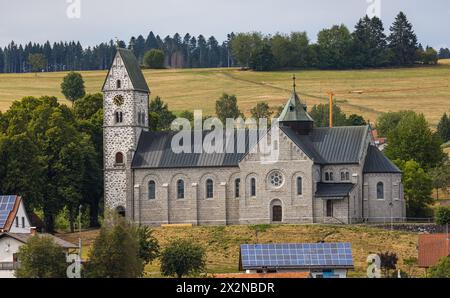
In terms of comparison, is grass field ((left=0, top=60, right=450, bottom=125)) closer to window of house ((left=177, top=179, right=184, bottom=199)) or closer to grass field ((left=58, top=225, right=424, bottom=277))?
window of house ((left=177, top=179, right=184, bottom=199))

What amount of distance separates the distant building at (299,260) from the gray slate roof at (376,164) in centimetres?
2397

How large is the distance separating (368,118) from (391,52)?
2576cm

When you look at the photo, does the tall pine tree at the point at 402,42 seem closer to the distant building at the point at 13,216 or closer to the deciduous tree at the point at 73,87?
the deciduous tree at the point at 73,87

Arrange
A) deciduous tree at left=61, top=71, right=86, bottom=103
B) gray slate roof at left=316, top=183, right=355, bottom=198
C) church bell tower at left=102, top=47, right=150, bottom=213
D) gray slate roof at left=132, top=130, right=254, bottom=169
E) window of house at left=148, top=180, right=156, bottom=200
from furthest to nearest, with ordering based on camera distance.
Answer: deciduous tree at left=61, top=71, right=86, bottom=103, church bell tower at left=102, top=47, right=150, bottom=213, window of house at left=148, top=180, right=156, bottom=200, gray slate roof at left=132, top=130, right=254, bottom=169, gray slate roof at left=316, top=183, right=355, bottom=198

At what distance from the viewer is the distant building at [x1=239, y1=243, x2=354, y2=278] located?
71.6 m

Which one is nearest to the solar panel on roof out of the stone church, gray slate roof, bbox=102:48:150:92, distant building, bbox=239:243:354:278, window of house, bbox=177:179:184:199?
distant building, bbox=239:243:354:278

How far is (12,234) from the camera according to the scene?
71875 millimetres

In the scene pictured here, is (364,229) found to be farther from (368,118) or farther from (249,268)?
(368,118)

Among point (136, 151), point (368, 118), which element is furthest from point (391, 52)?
point (136, 151)

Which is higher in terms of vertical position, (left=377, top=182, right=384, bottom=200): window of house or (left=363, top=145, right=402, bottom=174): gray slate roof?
(left=363, top=145, right=402, bottom=174): gray slate roof

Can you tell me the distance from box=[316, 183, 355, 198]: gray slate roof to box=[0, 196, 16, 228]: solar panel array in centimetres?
2280

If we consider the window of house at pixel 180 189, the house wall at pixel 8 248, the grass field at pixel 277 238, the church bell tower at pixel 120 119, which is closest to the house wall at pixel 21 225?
the grass field at pixel 277 238

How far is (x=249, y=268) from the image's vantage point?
72125 millimetres

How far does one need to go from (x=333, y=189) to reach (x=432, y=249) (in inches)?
720
